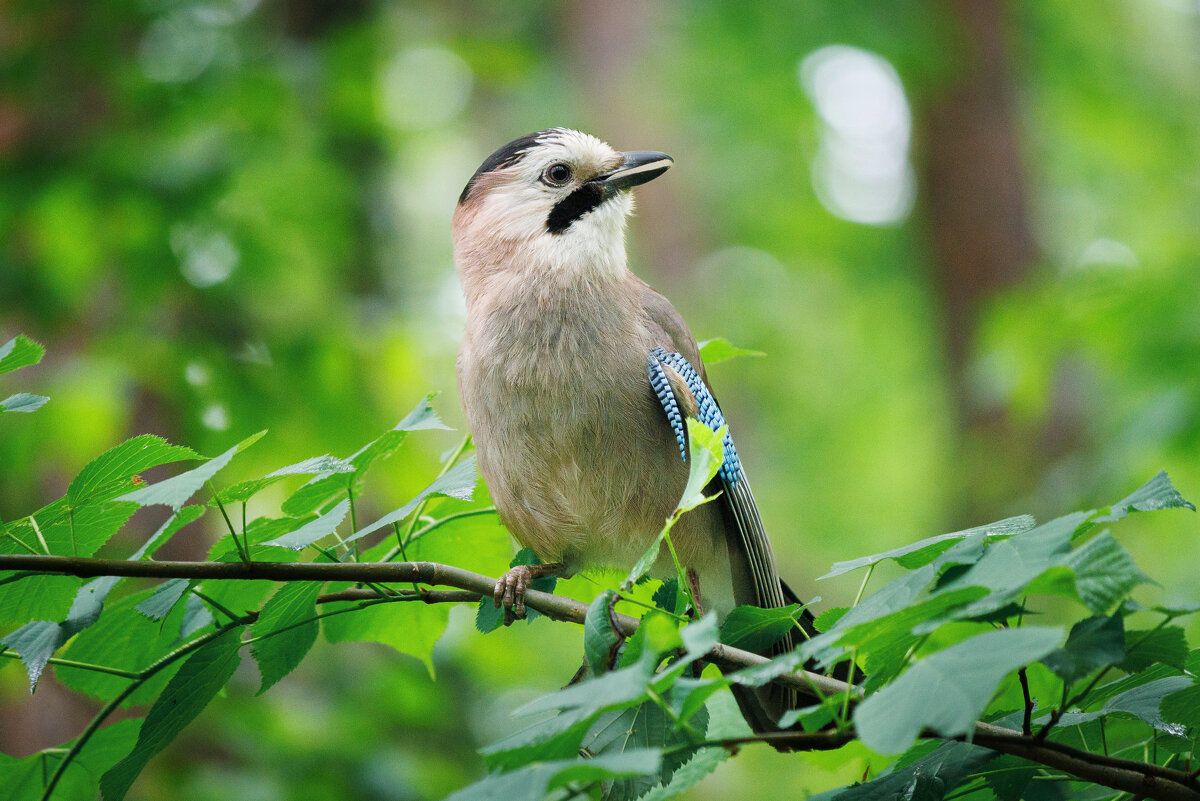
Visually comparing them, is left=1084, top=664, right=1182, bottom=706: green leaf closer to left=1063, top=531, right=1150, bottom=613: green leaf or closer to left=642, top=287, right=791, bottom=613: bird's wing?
left=1063, top=531, right=1150, bottom=613: green leaf

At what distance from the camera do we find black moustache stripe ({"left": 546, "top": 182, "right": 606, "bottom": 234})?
10.9 ft

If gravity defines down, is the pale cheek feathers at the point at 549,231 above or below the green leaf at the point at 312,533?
above

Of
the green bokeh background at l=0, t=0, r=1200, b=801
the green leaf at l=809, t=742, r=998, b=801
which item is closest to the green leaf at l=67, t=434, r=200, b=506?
the green leaf at l=809, t=742, r=998, b=801

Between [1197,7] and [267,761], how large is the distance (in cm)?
1305

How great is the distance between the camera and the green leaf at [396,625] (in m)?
2.27

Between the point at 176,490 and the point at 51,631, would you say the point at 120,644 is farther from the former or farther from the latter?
the point at 176,490

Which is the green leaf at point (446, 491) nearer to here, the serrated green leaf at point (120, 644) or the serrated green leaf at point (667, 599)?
the serrated green leaf at point (667, 599)

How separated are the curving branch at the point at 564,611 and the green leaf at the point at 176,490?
134mm

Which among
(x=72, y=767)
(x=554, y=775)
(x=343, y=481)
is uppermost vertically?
(x=343, y=481)

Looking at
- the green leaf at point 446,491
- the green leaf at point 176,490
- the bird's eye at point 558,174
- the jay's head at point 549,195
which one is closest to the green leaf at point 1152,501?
the green leaf at point 446,491

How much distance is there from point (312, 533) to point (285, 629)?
8.9 inches

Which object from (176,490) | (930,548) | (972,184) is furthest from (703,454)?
(972,184)

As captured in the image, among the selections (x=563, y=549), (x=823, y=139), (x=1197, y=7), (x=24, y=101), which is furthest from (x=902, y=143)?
(x=563, y=549)

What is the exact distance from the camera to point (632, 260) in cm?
1030
